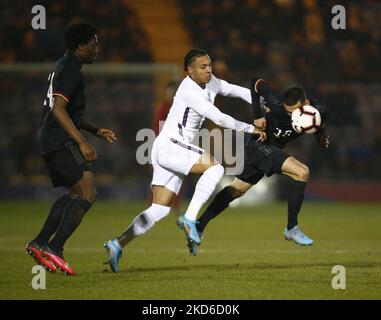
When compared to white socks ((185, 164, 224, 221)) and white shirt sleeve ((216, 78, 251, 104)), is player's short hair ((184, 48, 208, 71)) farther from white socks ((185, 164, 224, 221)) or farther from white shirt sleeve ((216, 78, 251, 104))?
white socks ((185, 164, 224, 221))

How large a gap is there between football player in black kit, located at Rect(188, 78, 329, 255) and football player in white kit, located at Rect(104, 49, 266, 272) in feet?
2.13

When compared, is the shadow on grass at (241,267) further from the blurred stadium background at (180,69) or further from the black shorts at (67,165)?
the blurred stadium background at (180,69)

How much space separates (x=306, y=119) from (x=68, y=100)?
8.21ft

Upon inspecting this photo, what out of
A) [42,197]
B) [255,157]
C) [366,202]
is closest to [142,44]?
[42,197]

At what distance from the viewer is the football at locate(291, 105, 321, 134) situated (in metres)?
9.12

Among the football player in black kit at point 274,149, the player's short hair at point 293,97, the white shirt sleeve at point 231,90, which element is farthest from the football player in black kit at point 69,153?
the player's short hair at point 293,97

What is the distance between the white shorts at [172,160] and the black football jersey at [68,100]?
2.68 ft

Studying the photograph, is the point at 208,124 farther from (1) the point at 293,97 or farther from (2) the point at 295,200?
(2) the point at 295,200

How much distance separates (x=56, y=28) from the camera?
20.4 m

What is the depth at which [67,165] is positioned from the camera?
834cm

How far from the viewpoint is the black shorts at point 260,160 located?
30.5 feet

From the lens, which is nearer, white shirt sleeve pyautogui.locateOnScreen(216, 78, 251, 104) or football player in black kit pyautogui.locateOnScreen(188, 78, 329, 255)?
football player in black kit pyautogui.locateOnScreen(188, 78, 329, 255)

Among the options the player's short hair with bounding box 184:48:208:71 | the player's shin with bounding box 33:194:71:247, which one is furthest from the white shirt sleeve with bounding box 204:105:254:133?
the player's shin with bounding box 33:194:71:247

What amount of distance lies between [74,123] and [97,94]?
403 inches
